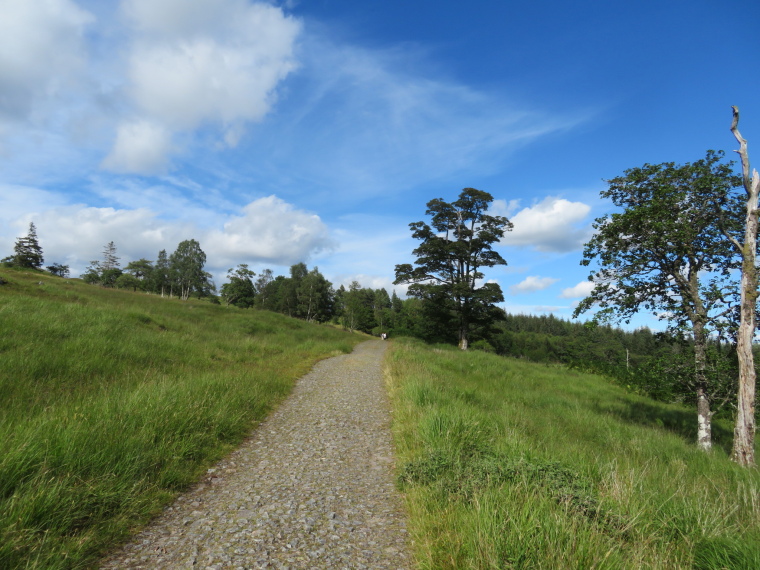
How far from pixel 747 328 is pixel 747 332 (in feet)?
0.34

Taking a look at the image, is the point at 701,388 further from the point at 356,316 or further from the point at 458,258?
the point at 356,316

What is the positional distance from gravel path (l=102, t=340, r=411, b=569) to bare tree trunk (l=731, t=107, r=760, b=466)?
9.24 meters

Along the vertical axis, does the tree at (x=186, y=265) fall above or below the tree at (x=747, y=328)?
above

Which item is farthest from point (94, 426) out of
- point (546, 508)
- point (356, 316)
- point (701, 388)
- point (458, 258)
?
point (356, 316)

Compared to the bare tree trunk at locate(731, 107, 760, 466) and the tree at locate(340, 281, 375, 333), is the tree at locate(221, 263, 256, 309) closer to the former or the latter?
the tree at locate(340, 281, 375, 333)

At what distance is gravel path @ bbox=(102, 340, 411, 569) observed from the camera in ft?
9.29

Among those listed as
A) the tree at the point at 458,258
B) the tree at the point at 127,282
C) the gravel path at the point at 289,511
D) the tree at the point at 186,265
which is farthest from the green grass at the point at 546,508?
the tree at the point at 127,282

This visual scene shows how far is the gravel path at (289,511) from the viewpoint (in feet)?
9.29

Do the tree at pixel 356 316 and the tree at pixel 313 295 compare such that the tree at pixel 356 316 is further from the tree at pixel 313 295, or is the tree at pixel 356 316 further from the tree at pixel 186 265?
the tree at pixel 186 265

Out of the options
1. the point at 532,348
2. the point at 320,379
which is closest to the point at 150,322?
the point at 320,379

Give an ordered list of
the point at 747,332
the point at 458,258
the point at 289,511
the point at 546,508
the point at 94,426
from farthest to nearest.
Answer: the point at 458,258
the point at 747,332
the point at 94,426
the point at 289,511
the point at 546,508

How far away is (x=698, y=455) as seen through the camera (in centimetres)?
793

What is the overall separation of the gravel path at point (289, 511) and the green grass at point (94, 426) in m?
0.36

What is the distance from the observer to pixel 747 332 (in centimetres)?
888
